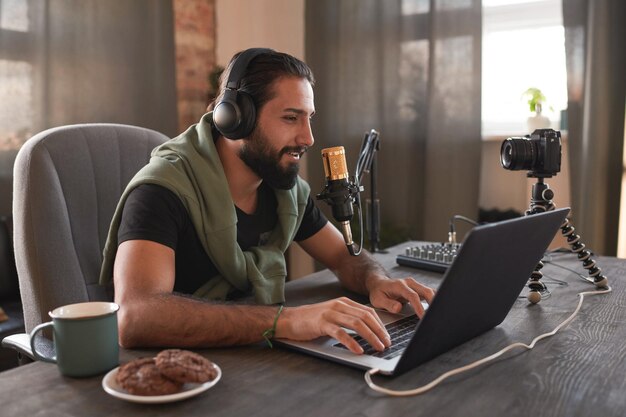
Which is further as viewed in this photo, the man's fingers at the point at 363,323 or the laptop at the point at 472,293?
the man's fingers at the point at 363,323

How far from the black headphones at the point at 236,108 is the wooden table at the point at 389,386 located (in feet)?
1.79

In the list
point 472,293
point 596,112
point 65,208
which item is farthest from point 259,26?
point 472,293

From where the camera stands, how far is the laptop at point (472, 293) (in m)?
0.80

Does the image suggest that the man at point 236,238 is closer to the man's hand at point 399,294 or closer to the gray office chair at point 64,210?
the man's hand at point 399,294

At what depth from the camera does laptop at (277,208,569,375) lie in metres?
0.80

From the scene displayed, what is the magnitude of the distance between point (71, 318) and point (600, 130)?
2.77 meters

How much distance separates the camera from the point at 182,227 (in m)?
1.31

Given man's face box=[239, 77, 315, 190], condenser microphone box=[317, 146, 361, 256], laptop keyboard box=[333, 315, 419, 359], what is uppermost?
man's face box=[239, 77, 315, 190]

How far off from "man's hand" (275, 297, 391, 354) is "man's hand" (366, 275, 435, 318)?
8.3 inches

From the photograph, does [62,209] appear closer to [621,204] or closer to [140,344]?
[140,344]

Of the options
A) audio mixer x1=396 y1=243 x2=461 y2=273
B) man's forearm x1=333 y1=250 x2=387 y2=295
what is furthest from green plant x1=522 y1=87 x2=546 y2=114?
man's forearm x1=333 y1=250 x2=387 y2=295

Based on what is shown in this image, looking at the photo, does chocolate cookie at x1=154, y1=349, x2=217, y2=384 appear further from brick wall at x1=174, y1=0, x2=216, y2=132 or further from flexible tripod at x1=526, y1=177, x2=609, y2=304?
brick wall at x1=174, y1=0, x2=216, y2=132


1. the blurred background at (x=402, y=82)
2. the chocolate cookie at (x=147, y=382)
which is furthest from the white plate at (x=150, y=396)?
the blurred background at (x=402, y=82)

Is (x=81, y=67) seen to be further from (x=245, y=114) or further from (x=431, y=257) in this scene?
(x=431, y=257)
